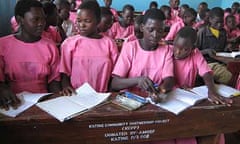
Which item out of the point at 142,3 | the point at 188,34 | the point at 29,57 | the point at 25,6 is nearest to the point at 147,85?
the point at 188,34

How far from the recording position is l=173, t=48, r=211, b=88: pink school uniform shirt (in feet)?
5.92

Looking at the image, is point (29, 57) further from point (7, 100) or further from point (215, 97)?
point (215, 97)

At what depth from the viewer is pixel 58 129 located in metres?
1.27

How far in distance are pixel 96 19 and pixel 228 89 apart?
85cm

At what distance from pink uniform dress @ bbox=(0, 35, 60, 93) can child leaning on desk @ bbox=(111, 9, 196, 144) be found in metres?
0.37

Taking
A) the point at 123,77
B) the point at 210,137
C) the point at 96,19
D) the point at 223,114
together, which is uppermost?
the point at 96,19

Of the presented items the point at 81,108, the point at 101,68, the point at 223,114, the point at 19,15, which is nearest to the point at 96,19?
the point at 101,68

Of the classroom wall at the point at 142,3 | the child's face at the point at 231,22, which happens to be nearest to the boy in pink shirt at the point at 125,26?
the child's face at the point at 231,22

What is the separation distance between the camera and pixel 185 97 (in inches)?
57.7

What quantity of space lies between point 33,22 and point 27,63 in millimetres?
230

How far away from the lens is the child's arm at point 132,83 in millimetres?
1442

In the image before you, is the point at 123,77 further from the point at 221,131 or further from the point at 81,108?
the point at 221,131

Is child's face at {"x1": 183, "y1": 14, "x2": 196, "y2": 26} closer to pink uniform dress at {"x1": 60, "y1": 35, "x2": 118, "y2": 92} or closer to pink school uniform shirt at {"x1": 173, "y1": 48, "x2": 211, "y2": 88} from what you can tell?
pink school uniform shirt at {"x1": 173, "y1": 48, "x2": 211, "y2": 88}

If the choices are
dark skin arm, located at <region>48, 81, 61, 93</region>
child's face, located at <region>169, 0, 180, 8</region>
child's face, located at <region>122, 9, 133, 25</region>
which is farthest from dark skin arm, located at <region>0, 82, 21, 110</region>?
child's face, located at <region>169, 0, 180, 8</region>
